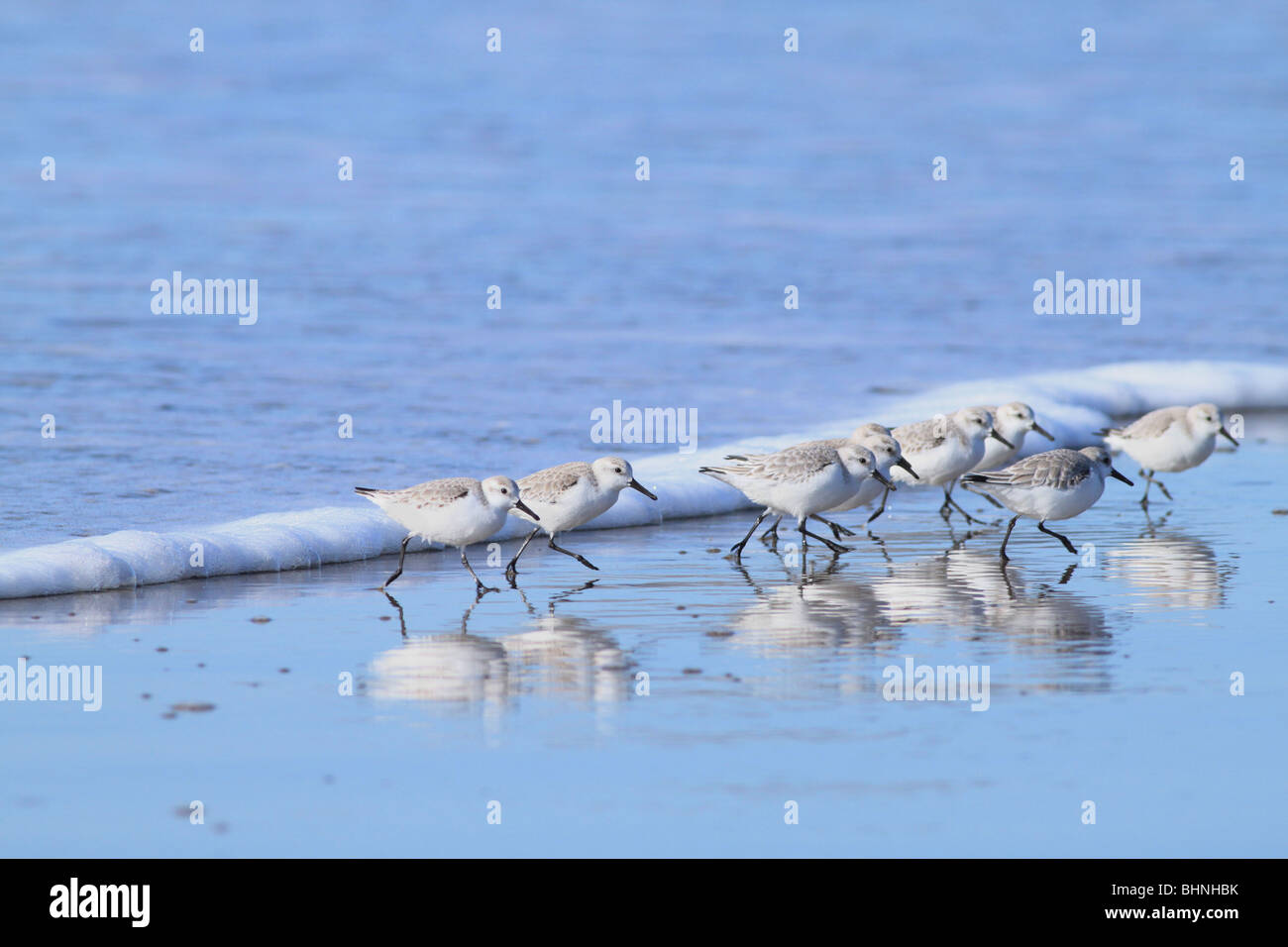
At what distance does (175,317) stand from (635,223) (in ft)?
30.4

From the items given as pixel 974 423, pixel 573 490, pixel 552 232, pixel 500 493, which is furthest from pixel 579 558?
pixel 552 232

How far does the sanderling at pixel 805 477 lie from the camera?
10180 millimetres

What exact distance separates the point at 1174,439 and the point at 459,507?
18.6 ft

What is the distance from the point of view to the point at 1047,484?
9.99m

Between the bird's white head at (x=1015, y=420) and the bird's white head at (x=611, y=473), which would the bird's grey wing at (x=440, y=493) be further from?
the bird's white head at (x=1015, y=420)

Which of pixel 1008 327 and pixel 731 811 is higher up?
pixel 1008 327

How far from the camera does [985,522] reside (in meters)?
11.7

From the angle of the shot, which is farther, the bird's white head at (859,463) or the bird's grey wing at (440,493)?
the bird's white head at (859,463)

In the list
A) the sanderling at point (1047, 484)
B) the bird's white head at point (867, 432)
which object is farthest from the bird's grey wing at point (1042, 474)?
the bird's white head at point (867, 432)

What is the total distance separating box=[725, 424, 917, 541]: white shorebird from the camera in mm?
10641

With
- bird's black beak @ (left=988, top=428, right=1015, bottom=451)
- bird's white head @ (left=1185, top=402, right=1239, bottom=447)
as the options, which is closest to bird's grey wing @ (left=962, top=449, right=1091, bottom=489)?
bird's black beak @ (left=988, top=428, right=1015, bottom=451)

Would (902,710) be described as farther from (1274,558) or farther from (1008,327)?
(1008,327)

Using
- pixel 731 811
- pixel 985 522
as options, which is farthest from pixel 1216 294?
pixel 731 811

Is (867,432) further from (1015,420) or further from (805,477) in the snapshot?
(1015,420)
